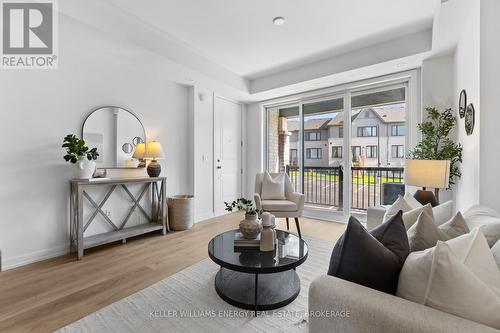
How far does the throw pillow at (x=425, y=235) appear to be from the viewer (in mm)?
1055

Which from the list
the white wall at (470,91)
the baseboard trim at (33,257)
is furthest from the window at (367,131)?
the baseboard trim at (33,257)

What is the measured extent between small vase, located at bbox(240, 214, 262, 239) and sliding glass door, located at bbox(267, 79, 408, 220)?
259 cm

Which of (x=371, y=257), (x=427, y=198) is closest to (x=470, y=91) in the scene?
(x=427, y=198)

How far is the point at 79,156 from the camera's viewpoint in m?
2.60

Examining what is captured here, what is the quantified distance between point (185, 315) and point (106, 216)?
2041mm

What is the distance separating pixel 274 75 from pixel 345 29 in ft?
5.03

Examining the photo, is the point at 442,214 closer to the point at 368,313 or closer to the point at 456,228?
the point at 456,228

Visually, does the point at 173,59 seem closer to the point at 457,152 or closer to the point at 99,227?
the point at 99,227

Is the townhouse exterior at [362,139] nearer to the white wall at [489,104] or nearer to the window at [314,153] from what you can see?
the window at [314,153]

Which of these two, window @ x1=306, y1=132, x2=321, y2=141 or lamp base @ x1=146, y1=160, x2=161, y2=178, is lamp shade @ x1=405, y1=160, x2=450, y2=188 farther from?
lamp base @ x1=146, y1=160, x2=161, y2=178

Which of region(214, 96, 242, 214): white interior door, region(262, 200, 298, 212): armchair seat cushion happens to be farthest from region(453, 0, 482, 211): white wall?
region(214, 96, 242, 214): white interior door

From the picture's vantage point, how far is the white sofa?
0.69m

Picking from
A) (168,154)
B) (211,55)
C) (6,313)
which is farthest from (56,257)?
(211,55)

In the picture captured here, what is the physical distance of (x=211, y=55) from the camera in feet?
11.5
